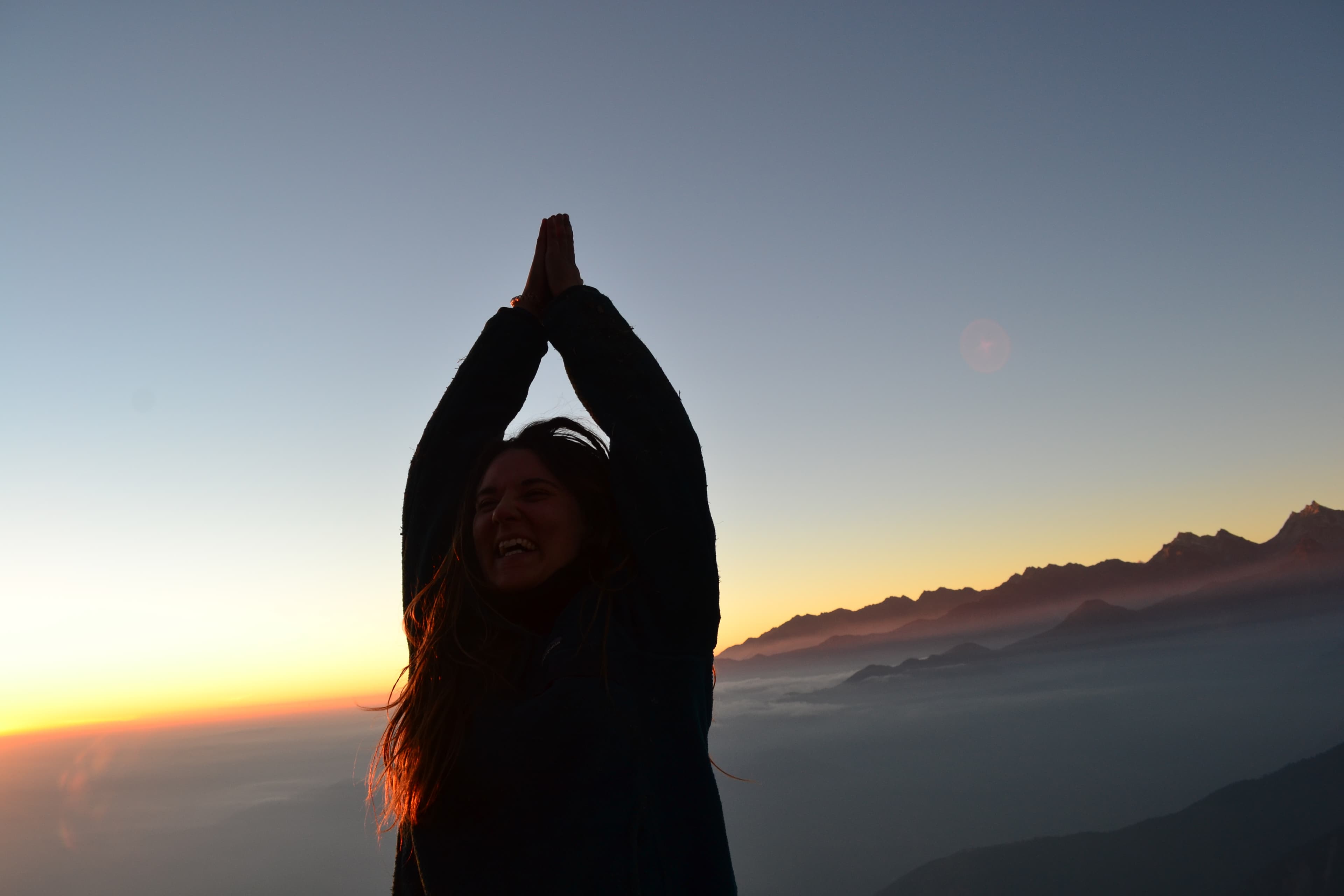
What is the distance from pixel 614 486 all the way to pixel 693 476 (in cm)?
22

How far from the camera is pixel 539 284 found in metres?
2.45

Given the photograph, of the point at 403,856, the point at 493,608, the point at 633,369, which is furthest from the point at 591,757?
the point at 633,369

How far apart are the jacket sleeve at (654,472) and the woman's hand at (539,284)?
1.24 feet

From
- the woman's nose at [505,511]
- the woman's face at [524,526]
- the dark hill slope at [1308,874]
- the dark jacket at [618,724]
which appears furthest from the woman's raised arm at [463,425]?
the dark hill slope at [1308,874]

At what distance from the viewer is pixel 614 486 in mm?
1871

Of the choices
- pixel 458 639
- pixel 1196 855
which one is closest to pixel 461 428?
pixel 458 639

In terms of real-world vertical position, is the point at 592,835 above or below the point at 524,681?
below

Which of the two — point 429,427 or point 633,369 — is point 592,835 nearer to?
point 633,369

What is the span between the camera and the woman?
1554 millimetres

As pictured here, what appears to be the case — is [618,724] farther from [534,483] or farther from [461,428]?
[461,428]

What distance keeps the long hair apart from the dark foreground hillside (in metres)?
197

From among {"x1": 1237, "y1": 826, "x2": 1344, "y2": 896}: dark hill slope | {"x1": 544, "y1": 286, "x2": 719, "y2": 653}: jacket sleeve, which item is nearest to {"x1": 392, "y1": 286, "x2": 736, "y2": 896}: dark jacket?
{"x1": 544, "y1": 286, "x2": 719, "y2": 653}: jacket sleeve

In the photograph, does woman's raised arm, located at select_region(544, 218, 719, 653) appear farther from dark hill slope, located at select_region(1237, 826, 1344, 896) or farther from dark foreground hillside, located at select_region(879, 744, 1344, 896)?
dark hill slope, located at select_region(1237, 826, 1344, 896)

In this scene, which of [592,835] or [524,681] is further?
[524,681]
